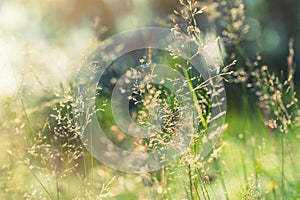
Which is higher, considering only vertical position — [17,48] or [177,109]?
[17,48]

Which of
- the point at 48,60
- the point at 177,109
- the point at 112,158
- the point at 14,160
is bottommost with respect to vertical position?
the point at 112,158

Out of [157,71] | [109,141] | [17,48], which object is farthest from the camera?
[157,71]

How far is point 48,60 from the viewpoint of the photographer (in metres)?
1.73

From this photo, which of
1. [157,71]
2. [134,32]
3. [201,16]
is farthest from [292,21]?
[157,71]

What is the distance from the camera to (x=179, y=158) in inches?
53.1

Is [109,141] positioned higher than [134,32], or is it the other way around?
[134,32]

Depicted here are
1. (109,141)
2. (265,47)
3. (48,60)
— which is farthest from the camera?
(265,47)

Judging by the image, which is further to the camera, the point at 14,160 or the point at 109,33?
the point at 109,33

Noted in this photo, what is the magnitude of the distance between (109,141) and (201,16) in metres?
Answer: 2.68

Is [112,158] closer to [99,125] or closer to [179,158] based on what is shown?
[99,125]

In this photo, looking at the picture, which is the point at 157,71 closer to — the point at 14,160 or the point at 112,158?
the point at 112,158

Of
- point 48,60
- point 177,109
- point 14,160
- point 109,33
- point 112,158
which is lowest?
point 112,158

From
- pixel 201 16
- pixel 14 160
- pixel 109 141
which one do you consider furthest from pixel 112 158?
pixel 201 16

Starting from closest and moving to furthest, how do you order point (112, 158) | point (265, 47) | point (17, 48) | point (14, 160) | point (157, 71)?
1. point (14, 160)
2. point (17, 48)
3. point (112, 158)
4. point (157, 71)
5. point (265, 47)
